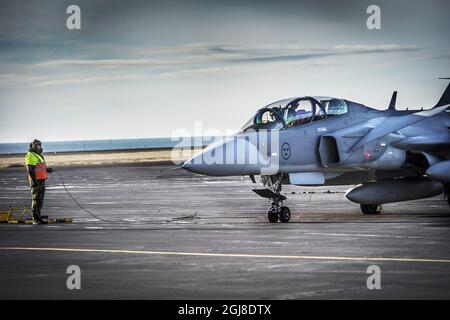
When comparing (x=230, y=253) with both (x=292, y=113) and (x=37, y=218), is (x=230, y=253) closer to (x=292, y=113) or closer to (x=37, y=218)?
(x=292, y=113)

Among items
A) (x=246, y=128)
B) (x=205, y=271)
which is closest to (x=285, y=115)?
(x=246, y=128)

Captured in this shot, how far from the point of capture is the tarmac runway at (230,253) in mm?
11219

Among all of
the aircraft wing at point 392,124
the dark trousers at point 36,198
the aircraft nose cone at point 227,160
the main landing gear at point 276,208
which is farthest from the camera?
the aircraft wing at point 392,124

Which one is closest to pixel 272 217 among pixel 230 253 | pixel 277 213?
pixel 277 213

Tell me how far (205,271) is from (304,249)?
2.88 m

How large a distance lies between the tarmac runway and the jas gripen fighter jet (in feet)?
2.36

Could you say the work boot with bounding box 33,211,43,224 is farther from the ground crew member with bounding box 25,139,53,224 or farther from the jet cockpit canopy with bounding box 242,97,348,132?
the jet cockpit canopy with bounding box 242,97,348,132

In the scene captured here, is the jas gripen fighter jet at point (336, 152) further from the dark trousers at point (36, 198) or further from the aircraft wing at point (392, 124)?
the dark trousers at point (36, 198)

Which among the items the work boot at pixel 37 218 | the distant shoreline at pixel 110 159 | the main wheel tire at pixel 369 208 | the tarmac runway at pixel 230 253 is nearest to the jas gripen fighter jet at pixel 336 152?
the main wheel tire at pixel 369 208

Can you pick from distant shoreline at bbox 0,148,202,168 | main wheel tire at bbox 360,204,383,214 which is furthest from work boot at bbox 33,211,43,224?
distant shoreline at bbox 0,148,202,168

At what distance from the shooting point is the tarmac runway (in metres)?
11.2

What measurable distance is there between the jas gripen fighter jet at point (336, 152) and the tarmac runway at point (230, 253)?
720 millimetres

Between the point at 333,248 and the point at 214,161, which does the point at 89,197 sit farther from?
the point at 333,248

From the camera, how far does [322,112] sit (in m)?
21.7
